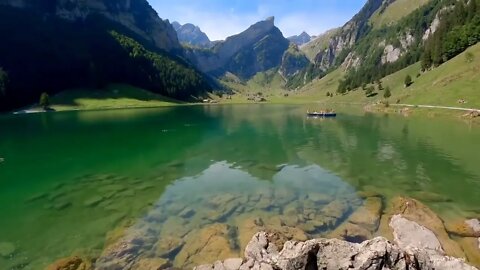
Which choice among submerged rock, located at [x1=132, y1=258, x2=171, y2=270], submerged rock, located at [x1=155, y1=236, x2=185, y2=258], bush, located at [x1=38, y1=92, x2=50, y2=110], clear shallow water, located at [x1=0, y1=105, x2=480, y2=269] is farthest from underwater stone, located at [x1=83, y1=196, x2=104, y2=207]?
bush, located at [x1=38, y1=92, x2=50, y2=110]

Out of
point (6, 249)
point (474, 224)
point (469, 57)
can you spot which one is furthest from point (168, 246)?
point (469, 57)

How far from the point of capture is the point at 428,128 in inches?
3620

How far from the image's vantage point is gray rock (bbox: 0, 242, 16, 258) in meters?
25.3

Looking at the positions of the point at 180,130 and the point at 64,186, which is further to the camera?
the point at 180,130

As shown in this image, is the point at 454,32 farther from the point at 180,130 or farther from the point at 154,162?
the point at 154,162

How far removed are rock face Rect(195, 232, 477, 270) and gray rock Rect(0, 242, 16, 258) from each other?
19.9 meters

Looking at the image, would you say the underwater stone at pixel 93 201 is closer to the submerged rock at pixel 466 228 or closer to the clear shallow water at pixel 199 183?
the clear shallow water at pixel 199 183

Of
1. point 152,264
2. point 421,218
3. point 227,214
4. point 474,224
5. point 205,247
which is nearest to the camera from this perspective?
point 152,264

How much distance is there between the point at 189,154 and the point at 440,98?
10923 centimetres

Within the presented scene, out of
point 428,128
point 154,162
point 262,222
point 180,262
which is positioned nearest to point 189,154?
point 154,162

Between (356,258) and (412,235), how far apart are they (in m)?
14.4

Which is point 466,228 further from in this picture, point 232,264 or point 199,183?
point 199,183

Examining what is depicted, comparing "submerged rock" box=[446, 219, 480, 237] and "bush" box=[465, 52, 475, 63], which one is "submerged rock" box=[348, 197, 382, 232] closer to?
"submerged rock" box=[446, 219, 480, 237]

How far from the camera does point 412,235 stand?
25.6m
